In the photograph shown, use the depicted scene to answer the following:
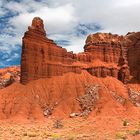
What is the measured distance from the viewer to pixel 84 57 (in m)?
119

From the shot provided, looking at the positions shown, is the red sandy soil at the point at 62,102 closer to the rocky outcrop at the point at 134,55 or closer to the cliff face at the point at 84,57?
the cliff face at the point at 84,57

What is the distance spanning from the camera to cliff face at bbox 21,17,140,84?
351ft

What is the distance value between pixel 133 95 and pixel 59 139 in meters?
56.2

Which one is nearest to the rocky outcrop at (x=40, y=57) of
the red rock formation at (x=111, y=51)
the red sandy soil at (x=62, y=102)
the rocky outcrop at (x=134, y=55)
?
the red sandy soil at (x=62, y=102)

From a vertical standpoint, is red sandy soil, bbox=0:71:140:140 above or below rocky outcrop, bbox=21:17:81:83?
below

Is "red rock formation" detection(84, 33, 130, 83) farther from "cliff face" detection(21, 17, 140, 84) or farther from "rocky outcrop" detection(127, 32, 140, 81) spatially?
"rocky outcrop" detection(127, 32, 140, 81)

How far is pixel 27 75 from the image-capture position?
346ft

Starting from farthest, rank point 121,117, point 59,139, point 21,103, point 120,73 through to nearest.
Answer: point 120,73 < point 21,103 < point 121,117 < point 59,139

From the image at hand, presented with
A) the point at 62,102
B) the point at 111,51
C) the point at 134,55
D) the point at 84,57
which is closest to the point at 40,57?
the point at 62,102

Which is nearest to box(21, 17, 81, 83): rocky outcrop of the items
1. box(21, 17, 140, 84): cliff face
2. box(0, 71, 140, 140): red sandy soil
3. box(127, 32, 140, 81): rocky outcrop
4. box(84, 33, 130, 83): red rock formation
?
box(21, 17, 140, 84): cliff face

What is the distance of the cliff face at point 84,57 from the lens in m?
107

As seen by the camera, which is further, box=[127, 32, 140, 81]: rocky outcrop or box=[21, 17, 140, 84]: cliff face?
box=[127, 32, 140, 81]: rocky outcrop

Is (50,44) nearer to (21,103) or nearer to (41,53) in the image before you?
(41,53)

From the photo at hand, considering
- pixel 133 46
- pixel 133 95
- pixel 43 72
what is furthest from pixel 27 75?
pixel 133 46
